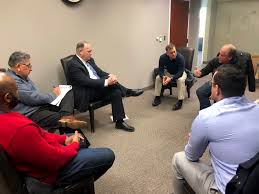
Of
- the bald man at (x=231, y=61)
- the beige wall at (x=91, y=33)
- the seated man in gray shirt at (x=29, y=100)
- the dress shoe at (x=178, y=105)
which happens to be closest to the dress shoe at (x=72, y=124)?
the seated man in gray shirt at (x=29, y=100)

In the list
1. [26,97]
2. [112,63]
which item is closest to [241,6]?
[112,63]

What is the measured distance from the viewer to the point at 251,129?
1.34 metres

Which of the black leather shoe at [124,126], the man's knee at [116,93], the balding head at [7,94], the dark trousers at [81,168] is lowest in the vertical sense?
the black leather shoe at [124,126]

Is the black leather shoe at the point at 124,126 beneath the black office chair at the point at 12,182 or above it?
beneath

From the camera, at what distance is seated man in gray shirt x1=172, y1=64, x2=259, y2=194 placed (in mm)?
1335

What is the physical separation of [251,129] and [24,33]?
2584mm

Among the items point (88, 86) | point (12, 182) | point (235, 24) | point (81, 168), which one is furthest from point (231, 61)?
point (235, 24)

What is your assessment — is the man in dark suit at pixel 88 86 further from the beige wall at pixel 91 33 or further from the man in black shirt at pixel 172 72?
the man in black shirt at pixel 172 72

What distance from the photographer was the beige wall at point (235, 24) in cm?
652

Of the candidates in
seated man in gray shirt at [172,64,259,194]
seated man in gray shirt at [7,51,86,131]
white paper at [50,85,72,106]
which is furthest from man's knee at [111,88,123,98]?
seated man in gray shirt at [172,64,259,194]

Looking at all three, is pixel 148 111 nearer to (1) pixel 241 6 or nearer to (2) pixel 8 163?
(2) pixel 8 163

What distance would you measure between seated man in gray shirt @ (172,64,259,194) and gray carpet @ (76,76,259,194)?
0.72 metres

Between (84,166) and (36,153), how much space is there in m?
0.33

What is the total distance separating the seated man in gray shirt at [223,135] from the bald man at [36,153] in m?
0.55
